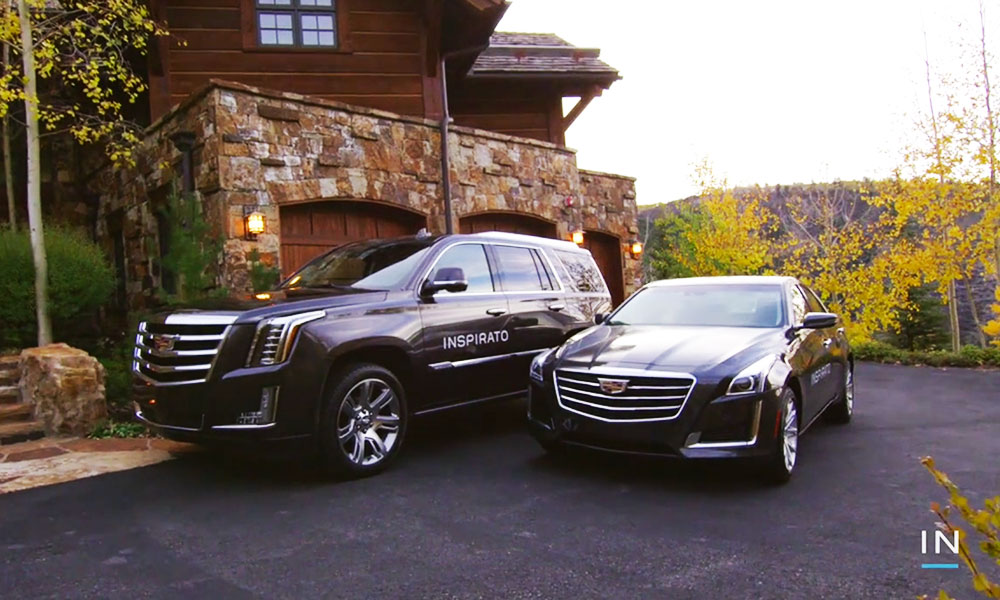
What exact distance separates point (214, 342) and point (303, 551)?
161 centimetres

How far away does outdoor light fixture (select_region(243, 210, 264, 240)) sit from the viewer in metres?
8.44

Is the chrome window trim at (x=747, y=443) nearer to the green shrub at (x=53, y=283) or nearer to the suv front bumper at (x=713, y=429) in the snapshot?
the suv front bumper at (x=713, y=429)

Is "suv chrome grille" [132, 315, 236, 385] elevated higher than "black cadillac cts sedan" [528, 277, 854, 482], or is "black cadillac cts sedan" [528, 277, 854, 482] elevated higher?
"suv chrome grille" [132, 315, 236, 385]

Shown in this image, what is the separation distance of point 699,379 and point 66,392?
18.7 ft

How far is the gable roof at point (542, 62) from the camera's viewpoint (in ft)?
45.5

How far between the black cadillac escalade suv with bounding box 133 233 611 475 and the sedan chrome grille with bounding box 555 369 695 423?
1223 mm

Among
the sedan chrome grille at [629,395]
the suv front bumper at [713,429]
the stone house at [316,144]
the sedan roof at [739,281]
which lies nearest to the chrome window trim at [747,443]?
the suv front bumper at [713,429]

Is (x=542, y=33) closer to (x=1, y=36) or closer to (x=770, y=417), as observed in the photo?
(x=1, y=36)

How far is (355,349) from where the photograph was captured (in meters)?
4.73

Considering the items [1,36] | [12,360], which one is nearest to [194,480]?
[12,360]

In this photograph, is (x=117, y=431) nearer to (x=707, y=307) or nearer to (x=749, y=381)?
(x=707, y=307)

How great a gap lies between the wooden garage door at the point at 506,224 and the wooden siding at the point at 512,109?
2753 millimetres

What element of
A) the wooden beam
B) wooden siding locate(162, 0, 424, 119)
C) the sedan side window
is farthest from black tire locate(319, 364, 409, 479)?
the wooden beam

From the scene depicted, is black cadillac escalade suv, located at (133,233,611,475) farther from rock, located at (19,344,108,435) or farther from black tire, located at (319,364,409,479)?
rock, located at (19,344,108,435)
